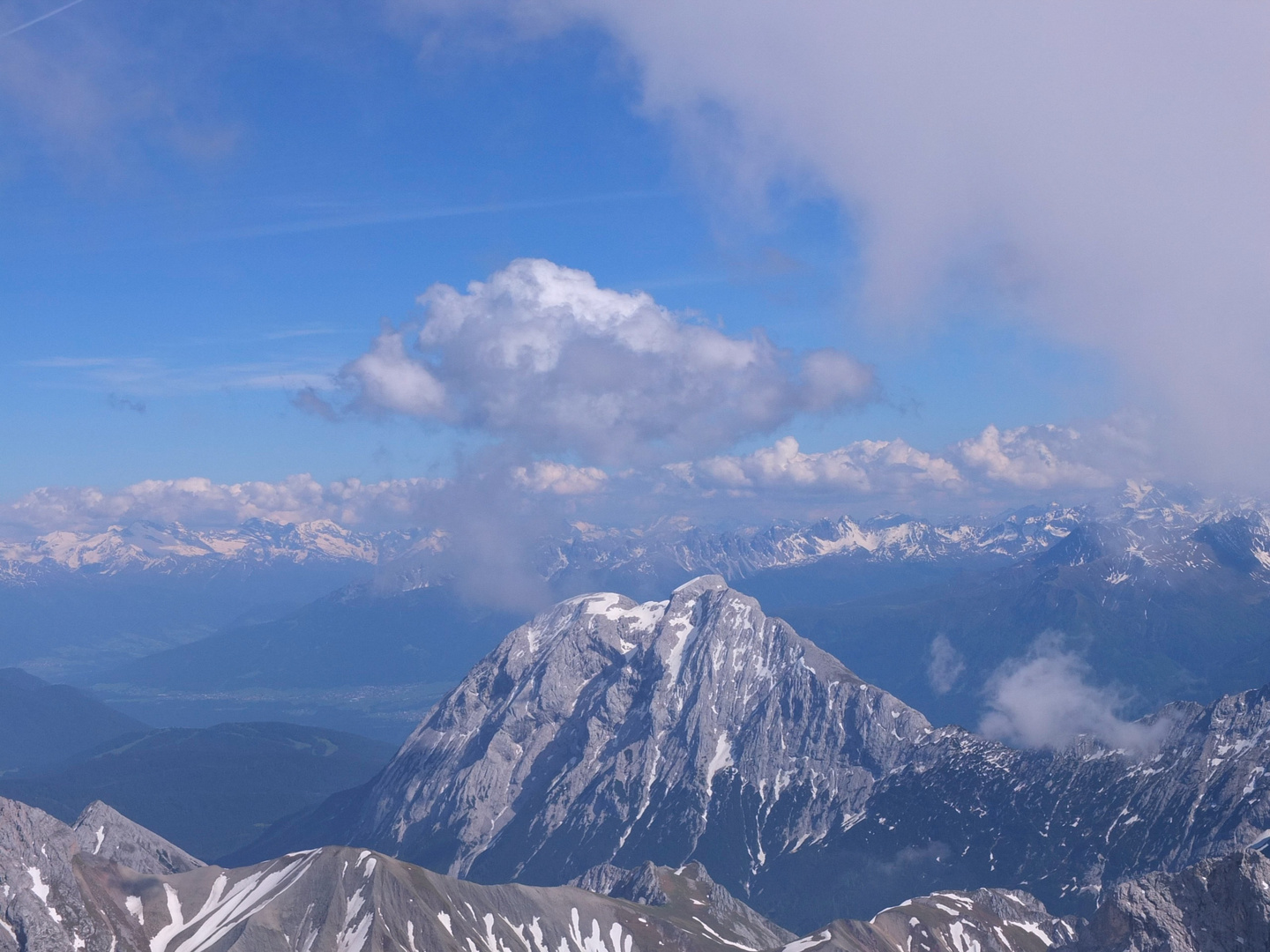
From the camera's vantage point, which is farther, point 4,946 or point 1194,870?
point 4,946

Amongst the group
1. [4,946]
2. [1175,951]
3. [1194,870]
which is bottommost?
[4,946]

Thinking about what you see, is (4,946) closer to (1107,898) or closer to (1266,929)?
Result: (1107,898)

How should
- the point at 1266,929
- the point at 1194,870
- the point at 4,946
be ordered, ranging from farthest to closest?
the point at 4,946
the point at 1194,870
the point at 1266,929

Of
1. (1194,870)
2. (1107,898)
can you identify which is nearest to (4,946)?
(1107,898)

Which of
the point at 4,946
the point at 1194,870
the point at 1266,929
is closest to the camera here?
the point at 1266,929

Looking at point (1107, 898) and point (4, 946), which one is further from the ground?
point (1107, 898)

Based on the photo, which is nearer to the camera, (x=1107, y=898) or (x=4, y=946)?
(x=1107, y=898)

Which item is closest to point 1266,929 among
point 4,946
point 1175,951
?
point 1175,951

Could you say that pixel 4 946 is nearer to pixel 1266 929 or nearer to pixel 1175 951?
pixel 1175 951

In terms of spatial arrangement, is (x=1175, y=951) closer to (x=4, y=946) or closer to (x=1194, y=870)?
(x=1194, y=870)
